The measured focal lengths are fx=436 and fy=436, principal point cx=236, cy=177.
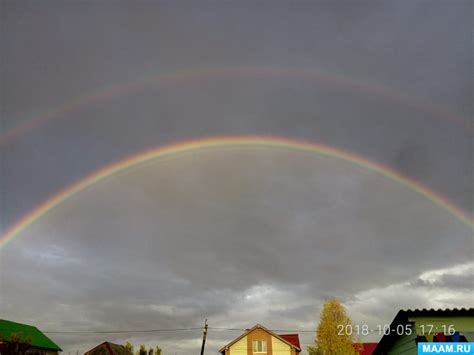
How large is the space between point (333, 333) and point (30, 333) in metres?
57.2

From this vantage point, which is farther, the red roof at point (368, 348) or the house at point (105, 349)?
the red roof at point (368, 348)

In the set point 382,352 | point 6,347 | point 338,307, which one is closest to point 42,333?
point 6,347

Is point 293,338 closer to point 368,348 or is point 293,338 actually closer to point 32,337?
point 368,348

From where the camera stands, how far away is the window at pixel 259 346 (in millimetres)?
67750

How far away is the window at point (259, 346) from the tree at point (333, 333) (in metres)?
17.9

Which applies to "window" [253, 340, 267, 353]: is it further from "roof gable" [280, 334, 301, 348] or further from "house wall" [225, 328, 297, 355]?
"roof gable" [280, 334, 301, 348]

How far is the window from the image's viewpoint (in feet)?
222

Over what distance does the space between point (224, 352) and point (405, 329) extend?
51.8 m

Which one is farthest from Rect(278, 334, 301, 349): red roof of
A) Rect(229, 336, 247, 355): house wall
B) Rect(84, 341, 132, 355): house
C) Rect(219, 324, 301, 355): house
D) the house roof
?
the house roof

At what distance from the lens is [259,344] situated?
2685 inches

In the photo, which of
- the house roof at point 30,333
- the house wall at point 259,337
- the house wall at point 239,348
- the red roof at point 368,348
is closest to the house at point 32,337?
the house roof at point 30,333

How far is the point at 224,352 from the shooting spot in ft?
224

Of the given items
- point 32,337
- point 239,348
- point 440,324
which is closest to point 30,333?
point 32,337

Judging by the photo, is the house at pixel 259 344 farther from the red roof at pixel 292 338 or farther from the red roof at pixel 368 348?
the red roof at pixel 368 348
